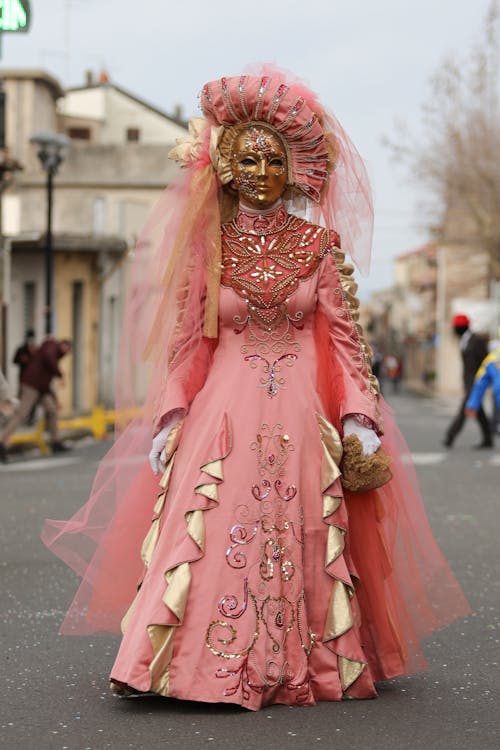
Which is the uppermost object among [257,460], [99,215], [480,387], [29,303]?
[99,215]

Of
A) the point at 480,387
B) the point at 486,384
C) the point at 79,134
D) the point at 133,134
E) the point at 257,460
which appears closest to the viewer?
the point at 257,460

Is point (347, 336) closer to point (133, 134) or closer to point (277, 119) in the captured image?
point (277, 119)

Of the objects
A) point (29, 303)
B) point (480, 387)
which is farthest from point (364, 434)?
point (29, 303)

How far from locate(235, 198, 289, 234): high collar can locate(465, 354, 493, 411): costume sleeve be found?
40.9ft

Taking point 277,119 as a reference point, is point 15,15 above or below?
above

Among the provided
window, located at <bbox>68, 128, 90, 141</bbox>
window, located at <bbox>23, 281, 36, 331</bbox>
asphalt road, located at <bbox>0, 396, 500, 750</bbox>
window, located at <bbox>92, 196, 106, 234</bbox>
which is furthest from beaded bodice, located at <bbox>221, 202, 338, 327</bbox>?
window, located at <bbox>68, 128, 90, 141</bbox>

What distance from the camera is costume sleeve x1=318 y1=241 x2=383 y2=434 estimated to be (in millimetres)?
5367

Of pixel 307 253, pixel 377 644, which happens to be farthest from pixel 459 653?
pixel 307 253

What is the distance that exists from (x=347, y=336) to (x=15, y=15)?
685 cm

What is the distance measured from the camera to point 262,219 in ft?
18.2

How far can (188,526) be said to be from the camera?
5.13 meters

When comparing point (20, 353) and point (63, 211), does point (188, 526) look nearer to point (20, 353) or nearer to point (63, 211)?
point (20, 353)

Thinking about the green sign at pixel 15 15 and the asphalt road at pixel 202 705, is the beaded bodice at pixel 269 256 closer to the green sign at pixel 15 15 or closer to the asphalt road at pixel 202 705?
the asphalt road at pixel 202 705

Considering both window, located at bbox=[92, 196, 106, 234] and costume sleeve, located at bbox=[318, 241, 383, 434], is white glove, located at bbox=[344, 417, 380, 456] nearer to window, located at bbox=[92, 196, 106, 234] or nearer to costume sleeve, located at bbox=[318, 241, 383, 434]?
costume sleeve, located at bbox=[318, 241, 383, 434]
